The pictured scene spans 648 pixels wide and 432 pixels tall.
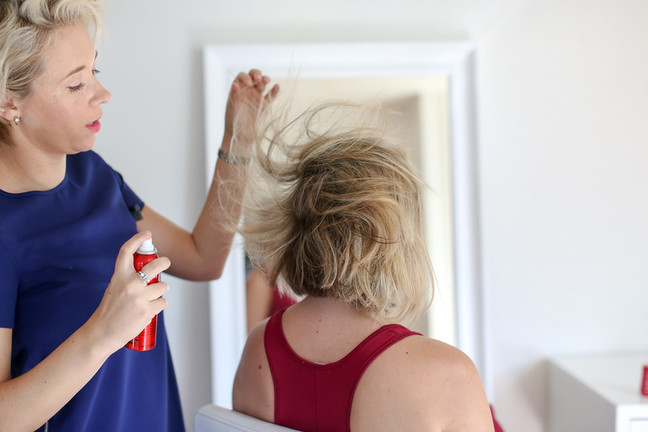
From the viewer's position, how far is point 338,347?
2.84ft

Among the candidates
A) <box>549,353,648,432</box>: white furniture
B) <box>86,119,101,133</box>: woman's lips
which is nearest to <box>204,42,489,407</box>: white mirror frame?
<box>549,353,648,432</box>: white furniture

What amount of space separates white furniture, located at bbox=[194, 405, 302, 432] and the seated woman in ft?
0.21

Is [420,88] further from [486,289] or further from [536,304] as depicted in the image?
[536,304]

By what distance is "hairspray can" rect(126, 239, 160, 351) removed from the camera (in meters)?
0.77

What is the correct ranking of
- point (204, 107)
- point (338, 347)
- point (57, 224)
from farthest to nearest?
point (204, 107), point (57, 224), point (338, 347)

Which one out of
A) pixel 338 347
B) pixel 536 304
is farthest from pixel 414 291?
pixel 536 304

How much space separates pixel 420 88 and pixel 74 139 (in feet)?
3.20

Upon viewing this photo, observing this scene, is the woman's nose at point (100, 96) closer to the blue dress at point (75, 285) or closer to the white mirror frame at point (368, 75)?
the blue dress at point (75, 285)

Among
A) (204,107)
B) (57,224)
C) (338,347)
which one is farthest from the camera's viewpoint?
(204,107)

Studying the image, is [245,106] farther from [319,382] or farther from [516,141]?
[516,141]

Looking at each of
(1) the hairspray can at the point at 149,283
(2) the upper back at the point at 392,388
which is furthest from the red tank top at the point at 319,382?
(1) the hairspray can at the point at 149,283

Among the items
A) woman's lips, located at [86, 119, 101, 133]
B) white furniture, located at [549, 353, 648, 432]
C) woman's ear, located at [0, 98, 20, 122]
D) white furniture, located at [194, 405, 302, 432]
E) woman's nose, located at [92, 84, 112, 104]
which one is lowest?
white furniture, located at [549, 353, 648, 432]

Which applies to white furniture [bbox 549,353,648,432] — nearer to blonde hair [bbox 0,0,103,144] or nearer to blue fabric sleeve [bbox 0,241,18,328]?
blue fabric sleeve [bbox 0,241,18,328]

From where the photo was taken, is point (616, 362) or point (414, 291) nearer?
point (414, 291)
